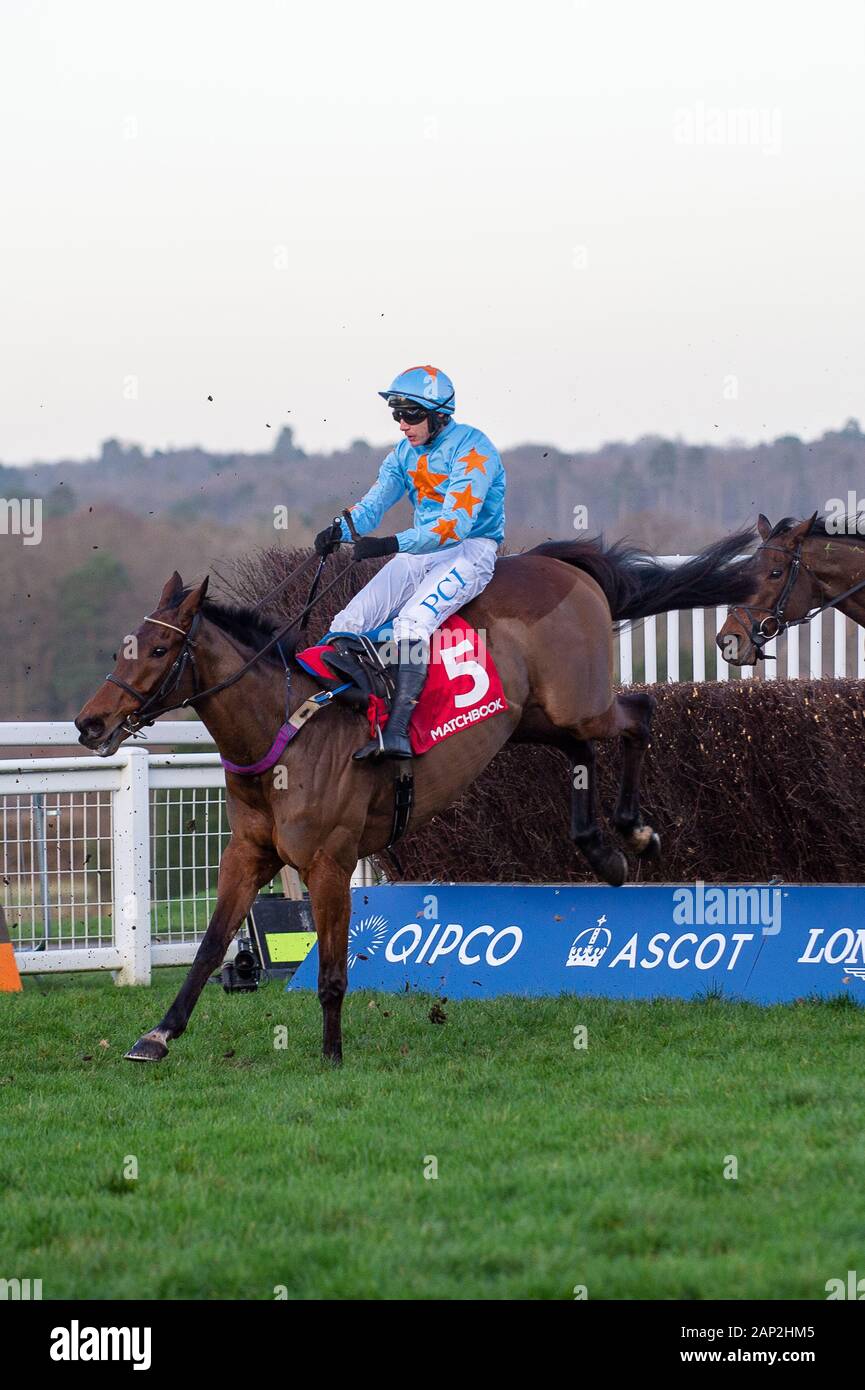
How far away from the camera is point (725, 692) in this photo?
7.21 meters

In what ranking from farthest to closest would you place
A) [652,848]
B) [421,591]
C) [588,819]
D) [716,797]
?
[716,797] → [652,848] → [588,819] → [421,591]

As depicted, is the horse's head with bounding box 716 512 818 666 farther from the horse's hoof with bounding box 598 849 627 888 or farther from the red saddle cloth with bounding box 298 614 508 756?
the red saddle cloth with bounding box 298 614 508 756

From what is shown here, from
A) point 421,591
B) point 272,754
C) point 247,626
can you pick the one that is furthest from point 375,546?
point 272,754

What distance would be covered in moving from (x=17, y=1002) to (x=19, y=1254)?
14.5 feet

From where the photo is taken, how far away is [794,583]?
271 inches

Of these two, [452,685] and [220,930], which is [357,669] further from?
[220,930]

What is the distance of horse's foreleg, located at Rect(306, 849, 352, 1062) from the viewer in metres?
5.70

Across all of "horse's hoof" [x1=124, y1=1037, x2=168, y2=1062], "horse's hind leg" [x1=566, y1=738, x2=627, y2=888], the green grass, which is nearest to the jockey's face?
"horse's hind leg" [x1=566, y1=738, x2=627, y2=888]

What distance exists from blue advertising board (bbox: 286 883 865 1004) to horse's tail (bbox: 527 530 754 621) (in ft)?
3.96

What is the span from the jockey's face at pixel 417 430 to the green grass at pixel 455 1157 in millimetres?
2279

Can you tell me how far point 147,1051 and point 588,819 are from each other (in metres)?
1.99

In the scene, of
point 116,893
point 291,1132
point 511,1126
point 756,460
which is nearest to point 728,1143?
point 511,1126

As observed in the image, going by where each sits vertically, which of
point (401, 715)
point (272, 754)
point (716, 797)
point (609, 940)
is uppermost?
point (401, 715)

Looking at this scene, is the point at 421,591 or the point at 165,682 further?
the point at 421,591
